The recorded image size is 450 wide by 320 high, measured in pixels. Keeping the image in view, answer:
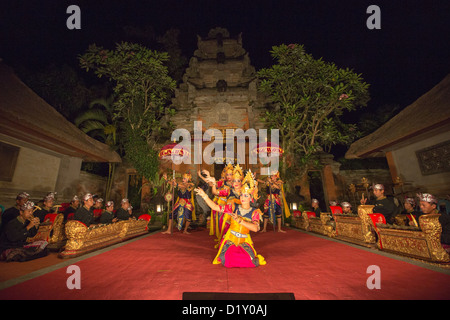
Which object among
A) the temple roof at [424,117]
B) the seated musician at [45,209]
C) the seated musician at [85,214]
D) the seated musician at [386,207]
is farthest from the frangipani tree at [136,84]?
the temple roof at [424,117]

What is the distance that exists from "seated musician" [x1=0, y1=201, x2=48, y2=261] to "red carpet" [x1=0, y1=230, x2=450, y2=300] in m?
1.33

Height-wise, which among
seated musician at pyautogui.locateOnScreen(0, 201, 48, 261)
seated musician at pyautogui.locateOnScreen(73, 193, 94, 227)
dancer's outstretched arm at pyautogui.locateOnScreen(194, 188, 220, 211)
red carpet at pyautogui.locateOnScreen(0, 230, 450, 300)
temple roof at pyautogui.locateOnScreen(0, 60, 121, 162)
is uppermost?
temple roof at pyautogui.locateOnScreen(0, 60, 121, 162)

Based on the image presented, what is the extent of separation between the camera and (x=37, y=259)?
3979 millimetres

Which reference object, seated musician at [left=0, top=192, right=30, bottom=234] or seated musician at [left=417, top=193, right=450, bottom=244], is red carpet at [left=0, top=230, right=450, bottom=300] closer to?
seated musician at [left=417, top=193, right=450, bottom=244]

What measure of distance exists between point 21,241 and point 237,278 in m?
4.87

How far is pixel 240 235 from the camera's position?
3408 mm

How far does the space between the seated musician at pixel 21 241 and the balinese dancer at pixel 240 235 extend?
3947 millimetres

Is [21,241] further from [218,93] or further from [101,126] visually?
[218,93]

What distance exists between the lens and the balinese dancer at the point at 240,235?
3.28 m

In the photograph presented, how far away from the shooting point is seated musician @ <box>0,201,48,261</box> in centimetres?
378

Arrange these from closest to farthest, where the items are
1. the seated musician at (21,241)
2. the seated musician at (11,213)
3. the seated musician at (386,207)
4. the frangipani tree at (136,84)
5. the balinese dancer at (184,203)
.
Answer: the seated musician at (21,241) → the seated musician at (11,213) → the seated musician at (386,207) → the balinese dancer at (184,203) → the frangipani tree at (136,84)

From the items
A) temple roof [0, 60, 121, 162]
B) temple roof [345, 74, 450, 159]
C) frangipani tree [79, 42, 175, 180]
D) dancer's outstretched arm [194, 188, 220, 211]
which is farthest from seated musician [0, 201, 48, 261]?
temple roof [345, 74, 450, 159]

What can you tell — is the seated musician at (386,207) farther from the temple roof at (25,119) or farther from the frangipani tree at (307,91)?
the temple roof at (25,119)
